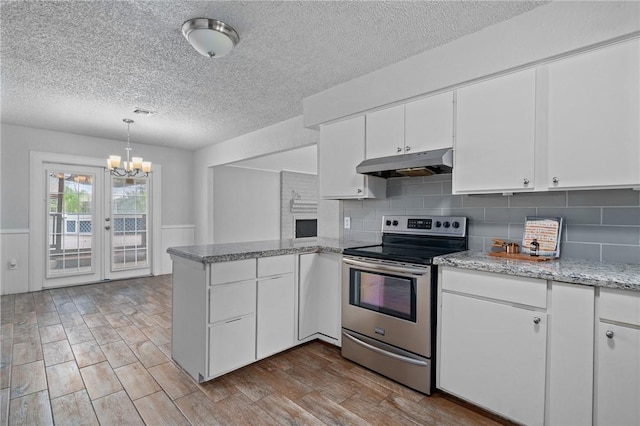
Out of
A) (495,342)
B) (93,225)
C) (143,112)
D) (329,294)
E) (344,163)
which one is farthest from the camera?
(93,225)

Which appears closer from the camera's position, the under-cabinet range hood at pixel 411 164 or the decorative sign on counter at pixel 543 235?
the decorative sign on counter at pixel 543 235

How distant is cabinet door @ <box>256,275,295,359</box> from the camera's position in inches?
93.2

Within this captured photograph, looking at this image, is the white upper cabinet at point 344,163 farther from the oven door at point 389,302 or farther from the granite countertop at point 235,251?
the oven door at point 389,302

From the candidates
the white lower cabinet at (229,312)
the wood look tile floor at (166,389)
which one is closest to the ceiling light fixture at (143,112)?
the white lower cabinet at (229,312)

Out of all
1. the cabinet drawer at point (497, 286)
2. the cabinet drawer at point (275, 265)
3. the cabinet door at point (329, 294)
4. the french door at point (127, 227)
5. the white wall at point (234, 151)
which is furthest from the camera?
the french door at point (127, 227)

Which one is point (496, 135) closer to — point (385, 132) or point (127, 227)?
point (385, 132)

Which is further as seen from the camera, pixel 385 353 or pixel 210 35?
pixel 385 353

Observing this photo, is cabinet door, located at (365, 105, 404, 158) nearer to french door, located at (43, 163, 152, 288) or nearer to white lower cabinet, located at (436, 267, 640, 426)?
white lower cabinet, located at (436, 267, 640, 426)

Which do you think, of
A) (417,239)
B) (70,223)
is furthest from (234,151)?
(417,239)

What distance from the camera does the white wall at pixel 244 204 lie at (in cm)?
587

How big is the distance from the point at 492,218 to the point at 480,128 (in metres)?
0.67

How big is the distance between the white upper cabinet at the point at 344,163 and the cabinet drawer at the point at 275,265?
0.79m

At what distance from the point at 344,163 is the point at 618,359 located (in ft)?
7.00

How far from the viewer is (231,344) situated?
86.4 inches
